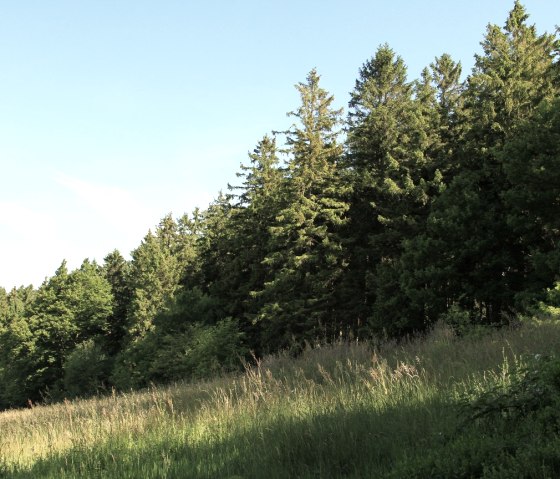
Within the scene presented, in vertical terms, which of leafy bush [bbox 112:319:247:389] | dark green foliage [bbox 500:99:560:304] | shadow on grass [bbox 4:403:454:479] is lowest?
leafy bush [bbox 112:319:247:389]

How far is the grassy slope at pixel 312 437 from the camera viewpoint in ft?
12.8

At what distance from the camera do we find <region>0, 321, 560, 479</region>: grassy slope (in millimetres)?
3891

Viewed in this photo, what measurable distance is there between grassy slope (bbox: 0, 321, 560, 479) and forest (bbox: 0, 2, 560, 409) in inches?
243

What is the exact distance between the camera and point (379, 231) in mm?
32781

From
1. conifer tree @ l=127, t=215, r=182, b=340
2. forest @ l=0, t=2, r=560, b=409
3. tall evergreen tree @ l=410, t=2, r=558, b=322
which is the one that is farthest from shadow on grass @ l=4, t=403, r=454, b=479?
conifer tree @ l=127, t=215, r=182, b=340

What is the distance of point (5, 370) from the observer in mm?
58438

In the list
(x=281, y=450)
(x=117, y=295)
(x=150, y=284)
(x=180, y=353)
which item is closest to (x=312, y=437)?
(x=281, y=450)

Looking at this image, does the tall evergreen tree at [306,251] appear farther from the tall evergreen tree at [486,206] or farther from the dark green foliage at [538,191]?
the dark green foliage at [538,191]

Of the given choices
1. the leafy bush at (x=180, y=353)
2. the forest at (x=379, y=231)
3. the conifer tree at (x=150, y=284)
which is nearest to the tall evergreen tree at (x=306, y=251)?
the forest at (x=379, y=231)

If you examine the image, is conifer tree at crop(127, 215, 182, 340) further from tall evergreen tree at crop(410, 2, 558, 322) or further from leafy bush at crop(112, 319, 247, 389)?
tall evergreen tree at crop(410, 2, 558, 322)

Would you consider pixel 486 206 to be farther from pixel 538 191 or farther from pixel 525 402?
pixel 525 402

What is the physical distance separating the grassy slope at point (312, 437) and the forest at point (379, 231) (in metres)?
6.18

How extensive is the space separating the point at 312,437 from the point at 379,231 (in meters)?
28.8

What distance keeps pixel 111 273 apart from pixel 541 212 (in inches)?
2210
